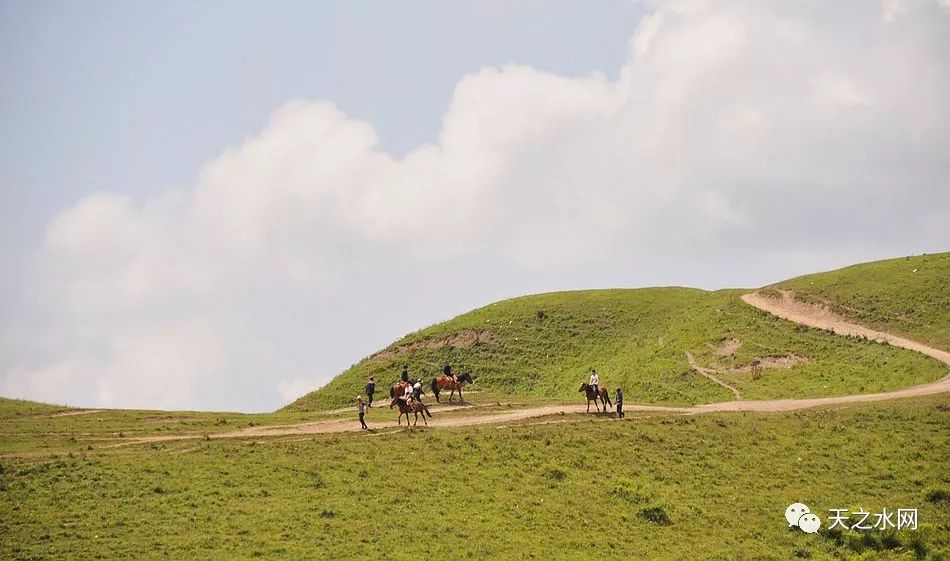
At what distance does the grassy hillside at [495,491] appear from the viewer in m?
35.3

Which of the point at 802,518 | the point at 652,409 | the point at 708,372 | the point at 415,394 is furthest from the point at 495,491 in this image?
the point at 708,372

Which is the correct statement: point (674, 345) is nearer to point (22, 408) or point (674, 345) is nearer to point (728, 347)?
point (728, 347)

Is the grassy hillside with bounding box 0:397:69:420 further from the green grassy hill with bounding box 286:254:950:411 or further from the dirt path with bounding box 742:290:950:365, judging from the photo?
the dirt path with bounding box 742:290:950:365

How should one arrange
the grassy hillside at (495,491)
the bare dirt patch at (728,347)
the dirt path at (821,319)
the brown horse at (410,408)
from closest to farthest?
the grassy hillside at (495,491) < the brown horse at (410,408) < the dirt path at (821,319) < the bare dirt patch at (728,347)

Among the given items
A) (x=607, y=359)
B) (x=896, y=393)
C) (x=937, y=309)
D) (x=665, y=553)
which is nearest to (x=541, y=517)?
(x=665, y=553)

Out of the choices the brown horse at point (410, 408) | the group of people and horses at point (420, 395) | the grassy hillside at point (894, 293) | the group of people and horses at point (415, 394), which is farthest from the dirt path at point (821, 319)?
the brown horse at point (410, 408)

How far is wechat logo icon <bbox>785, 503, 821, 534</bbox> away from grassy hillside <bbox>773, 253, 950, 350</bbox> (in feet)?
97.4

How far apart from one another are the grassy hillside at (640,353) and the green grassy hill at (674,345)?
0.33 feet

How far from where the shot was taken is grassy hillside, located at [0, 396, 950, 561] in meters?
35.3

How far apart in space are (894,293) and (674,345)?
1786cm

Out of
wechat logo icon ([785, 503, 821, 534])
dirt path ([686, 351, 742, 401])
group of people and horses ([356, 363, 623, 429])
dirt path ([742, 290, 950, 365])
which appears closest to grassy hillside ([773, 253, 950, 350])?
dirt path ([742, 290, 950, 365])

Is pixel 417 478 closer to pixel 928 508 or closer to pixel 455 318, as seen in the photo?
pixel 928 508

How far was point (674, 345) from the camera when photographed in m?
73.3

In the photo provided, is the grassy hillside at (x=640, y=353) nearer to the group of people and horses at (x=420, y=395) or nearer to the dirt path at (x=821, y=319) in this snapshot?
the dirt path at (x=821, y=319)
